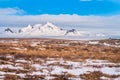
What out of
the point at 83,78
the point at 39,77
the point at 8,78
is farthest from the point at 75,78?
the point at 8,78

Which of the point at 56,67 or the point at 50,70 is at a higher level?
the point at 50,70

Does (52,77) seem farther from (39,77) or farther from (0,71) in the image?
(0,71)

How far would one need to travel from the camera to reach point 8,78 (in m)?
25.7

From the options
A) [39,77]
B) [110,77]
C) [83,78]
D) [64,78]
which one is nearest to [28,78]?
[39,77]

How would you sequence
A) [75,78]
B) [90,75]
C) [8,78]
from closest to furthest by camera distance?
[8,78] → [75,78] → [90,75]

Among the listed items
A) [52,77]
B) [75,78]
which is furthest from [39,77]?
[75,78]

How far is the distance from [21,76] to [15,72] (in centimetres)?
277

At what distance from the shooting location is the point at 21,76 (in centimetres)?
2734

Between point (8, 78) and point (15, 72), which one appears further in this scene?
point (15, 72)

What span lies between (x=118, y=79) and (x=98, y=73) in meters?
3.78

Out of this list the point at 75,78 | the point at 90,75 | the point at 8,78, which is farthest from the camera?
the point at 90,75

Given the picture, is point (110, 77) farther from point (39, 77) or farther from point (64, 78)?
point (39, 77)

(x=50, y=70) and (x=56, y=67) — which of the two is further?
(x=56, y=67)

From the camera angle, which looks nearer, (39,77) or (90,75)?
(39,77)
